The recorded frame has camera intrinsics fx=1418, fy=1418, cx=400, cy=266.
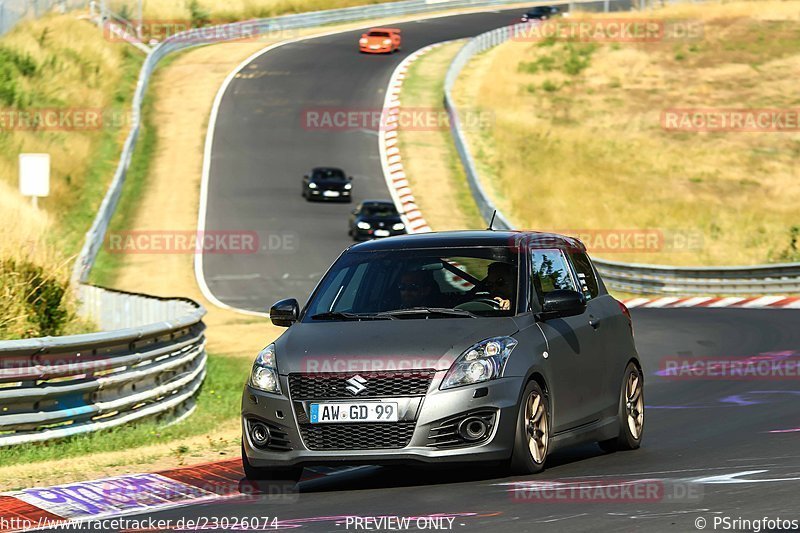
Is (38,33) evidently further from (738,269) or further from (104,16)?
(738,269)

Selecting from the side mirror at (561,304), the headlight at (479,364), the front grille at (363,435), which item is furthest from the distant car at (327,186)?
the front grille at (363,435)

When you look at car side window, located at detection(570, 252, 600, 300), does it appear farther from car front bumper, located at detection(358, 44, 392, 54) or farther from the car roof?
car front bumper, located at detection(358, 44, 392, 54)

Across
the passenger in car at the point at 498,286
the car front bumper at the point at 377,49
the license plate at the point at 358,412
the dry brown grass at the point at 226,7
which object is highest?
the dry brown grass at the point at 226,7

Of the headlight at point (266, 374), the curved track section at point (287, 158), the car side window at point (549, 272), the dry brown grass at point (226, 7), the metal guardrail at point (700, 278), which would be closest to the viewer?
the headlight at point (266, 374)

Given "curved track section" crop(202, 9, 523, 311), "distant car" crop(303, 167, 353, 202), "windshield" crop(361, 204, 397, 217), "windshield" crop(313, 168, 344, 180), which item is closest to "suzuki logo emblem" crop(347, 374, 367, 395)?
"curved track section" crop(202, 9, 523, 311)

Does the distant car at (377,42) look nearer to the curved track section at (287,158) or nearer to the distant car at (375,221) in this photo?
the curved track section at (287,158)

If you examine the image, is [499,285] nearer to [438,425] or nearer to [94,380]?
[438,425]

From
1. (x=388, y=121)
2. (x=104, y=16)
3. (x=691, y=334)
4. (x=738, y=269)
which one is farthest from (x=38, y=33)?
(x=691, y=334)

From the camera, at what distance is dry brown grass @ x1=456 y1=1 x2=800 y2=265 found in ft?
154

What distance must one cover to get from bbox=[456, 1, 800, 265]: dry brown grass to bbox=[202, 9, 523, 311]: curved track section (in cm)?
472

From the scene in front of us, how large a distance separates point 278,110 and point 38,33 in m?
10.4

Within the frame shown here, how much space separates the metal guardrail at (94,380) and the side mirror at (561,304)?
14.4ft

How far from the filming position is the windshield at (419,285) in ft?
32.8

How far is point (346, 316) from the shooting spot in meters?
9.95
